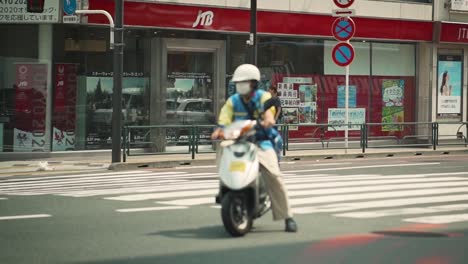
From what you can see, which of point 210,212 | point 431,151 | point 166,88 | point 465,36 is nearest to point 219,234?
point 210,212

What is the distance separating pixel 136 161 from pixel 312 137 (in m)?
6.73

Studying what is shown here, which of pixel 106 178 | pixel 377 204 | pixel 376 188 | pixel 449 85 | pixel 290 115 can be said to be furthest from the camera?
pixel 449 85

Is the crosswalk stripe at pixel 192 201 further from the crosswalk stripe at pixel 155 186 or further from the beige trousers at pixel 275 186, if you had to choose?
the beige trousers at pixel 275 186

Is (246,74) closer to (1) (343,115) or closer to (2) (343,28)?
(2) (343,28)

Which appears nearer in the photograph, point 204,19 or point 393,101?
point 204,19

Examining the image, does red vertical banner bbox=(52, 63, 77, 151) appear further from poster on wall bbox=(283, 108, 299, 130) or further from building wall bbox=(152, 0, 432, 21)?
poster on wall bbox=(283, 108, 299, 130)

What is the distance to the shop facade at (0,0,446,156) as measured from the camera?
963 inches

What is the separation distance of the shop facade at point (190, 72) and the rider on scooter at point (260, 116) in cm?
1421

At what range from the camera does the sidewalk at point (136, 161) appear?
856 inches

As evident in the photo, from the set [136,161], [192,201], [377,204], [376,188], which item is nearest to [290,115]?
[136,161]

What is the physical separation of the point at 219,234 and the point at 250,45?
15.0 metres

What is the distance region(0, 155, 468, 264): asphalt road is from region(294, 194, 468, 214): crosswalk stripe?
0.6 inches

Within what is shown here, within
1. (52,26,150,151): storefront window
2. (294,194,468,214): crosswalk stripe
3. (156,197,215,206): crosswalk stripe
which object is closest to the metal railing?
(52,26,150,151): storefront window

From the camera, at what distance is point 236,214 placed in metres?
9.64
